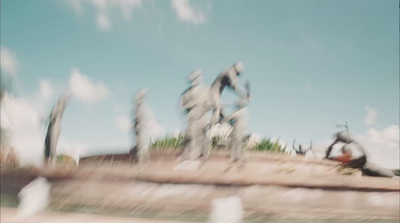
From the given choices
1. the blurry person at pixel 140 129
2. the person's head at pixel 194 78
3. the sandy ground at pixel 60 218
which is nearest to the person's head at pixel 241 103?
the person's head at pixel 194 78

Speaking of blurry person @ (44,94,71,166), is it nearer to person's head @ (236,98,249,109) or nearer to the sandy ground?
the sandy ground

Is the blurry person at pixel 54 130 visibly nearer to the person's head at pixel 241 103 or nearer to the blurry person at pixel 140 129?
the blurry person at pixel 140 129

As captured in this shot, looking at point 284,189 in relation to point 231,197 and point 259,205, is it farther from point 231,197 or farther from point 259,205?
point 231,197

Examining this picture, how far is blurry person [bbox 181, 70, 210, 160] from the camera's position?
6324 mm

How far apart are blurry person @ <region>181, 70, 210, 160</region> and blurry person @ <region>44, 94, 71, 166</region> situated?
2620mm

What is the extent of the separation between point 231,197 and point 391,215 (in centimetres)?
282

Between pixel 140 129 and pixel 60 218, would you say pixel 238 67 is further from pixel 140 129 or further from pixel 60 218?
pixel 60 218

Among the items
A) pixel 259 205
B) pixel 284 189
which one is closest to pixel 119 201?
pixel 259 205

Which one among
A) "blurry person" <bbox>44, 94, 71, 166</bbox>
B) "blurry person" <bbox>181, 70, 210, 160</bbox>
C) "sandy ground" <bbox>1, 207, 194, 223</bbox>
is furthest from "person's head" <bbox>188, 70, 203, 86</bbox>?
"sandy ground" <bbox>1, 207, 194, 223</bbox>

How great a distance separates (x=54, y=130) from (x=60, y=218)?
3482 mm

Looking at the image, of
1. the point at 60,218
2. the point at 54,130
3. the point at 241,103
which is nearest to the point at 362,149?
the point at 241,103

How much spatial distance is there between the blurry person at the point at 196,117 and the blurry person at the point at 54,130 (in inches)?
103

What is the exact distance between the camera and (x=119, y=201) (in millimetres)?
4430

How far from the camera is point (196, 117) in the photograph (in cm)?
655
